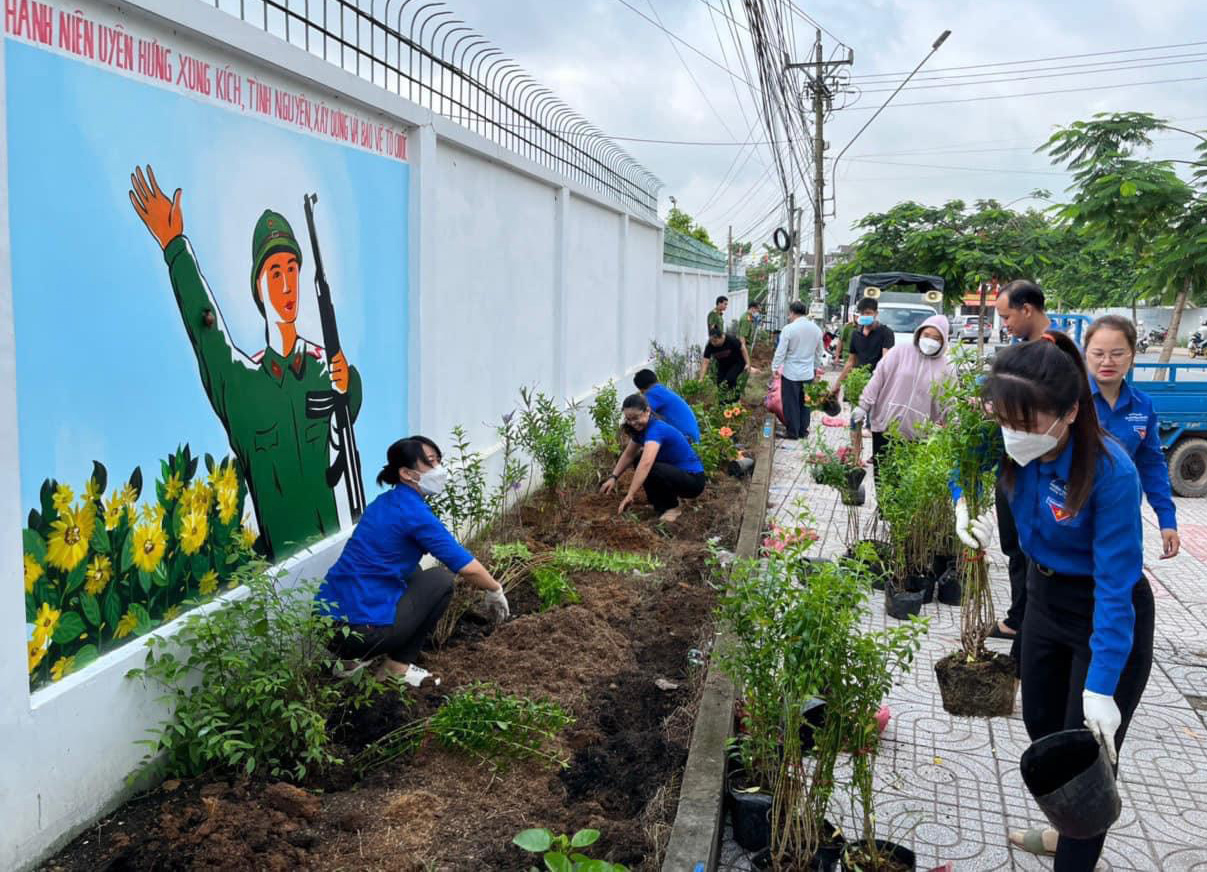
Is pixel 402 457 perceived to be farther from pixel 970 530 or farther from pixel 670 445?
pixel 670 445

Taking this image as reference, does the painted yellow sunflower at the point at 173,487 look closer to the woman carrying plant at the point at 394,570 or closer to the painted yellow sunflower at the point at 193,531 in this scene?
the painted yellow sunflower at the point at 193,531

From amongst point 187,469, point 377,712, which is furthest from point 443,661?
point 187,469

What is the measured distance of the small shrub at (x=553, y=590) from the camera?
5.68m

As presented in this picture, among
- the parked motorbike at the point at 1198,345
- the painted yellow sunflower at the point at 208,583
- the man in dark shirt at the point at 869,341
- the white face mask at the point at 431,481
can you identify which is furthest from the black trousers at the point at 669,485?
the parked motorbike at the point at 1198,345

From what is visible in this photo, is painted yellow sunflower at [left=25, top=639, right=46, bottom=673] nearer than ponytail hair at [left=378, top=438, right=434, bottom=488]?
Yes

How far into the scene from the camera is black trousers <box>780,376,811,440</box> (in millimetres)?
12630

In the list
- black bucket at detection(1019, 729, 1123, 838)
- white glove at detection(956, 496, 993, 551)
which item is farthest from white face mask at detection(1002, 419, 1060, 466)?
white glove at detection(956, 496, 993, 551)

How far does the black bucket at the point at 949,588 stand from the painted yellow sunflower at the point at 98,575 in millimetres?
4781

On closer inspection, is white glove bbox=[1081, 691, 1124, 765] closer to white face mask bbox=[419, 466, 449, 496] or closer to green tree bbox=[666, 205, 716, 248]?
white face mask bbox=[419, 466, 449, 496]

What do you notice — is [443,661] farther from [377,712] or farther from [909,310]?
[909,310]

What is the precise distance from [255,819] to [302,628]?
2.28 ft

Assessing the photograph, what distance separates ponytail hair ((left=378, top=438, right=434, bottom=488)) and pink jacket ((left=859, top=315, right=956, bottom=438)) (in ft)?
13.0

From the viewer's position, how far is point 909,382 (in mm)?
7387

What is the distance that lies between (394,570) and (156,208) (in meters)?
1.78
